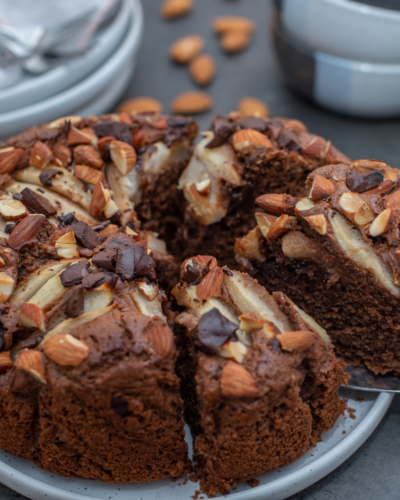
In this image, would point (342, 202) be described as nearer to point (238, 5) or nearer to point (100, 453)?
point (100, 453)

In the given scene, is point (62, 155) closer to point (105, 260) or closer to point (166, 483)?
point (105, 260)

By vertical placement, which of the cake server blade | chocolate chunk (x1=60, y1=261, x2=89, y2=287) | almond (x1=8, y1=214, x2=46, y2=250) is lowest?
the cake server blade

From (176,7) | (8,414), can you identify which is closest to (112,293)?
(8,414)

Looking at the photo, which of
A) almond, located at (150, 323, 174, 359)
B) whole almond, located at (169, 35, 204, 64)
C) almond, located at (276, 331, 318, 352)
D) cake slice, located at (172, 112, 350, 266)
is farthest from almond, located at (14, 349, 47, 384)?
whole almond, located at (169, 35, 204, 64)

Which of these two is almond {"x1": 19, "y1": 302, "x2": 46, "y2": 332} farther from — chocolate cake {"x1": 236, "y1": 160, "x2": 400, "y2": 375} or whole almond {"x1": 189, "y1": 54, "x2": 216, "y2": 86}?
whole almond {"x1": 189, "y1": 54, "x2": 216, "y2": 86}

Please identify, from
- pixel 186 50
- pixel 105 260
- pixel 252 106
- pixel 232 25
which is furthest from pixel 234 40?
pixel 105 260

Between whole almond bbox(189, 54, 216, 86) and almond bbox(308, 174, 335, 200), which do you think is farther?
whole almond bbox(189, 54, 216, 86)
